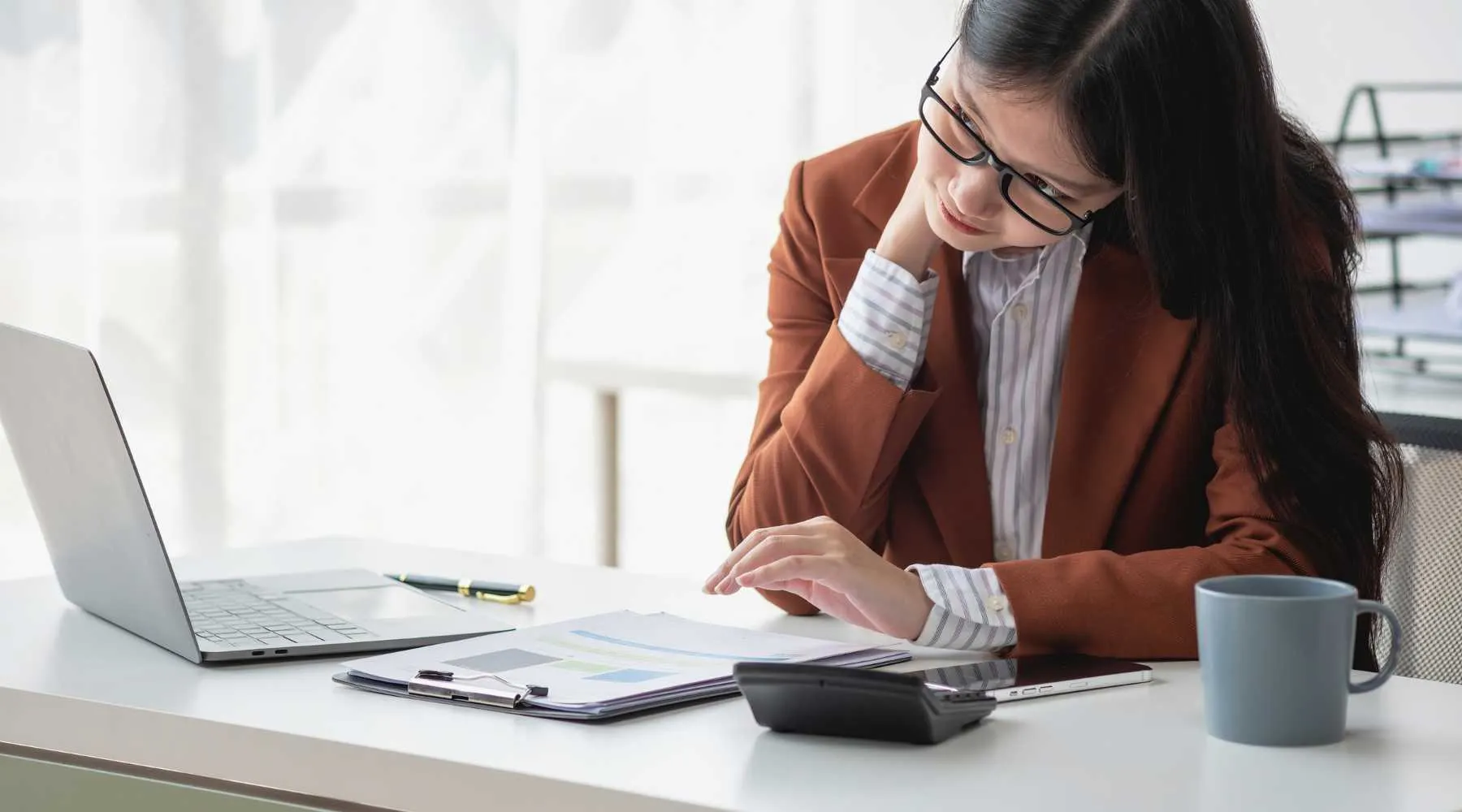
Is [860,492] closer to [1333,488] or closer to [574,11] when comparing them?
[1333,488]

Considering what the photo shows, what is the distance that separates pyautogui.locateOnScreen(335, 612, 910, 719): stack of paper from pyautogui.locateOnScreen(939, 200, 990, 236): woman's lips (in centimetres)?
34

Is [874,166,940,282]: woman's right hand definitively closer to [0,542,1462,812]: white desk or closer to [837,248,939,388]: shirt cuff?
[837,248,939,388]: shirt cuff

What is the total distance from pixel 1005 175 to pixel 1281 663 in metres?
0.46

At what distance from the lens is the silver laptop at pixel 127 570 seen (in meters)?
1.07

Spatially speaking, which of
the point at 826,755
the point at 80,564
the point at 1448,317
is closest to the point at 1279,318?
the point at 826,755

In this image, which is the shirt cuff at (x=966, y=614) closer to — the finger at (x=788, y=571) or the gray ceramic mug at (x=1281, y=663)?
the finger at (x=788, y=571)

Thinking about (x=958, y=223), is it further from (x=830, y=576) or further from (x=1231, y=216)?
(x=830, y=576)

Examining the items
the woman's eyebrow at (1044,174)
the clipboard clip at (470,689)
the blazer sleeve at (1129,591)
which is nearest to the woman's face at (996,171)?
the woman's eyebrow at (1044,174)

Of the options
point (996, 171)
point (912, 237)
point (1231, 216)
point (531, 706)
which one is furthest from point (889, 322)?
point (531, 706)

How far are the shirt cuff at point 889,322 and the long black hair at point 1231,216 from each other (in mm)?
189

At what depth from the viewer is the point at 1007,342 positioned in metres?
1.42

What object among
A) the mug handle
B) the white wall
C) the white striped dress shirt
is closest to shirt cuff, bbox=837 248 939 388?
the white striped dress shirt

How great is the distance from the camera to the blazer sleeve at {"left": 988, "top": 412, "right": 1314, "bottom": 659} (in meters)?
1.14

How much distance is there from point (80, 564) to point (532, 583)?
35cm
